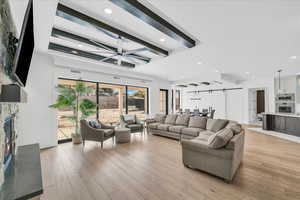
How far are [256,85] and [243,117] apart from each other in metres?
2.10

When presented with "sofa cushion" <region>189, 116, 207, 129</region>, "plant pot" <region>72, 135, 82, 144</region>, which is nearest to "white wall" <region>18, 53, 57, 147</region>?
"plant pot" <region>72, 135, 82, 144</region>

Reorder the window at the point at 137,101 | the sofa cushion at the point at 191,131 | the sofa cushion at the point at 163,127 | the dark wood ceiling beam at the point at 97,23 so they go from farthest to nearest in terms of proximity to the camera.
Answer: the window at the point at 137,101 → the sofa cushion at the point at 163,127 → the sofa cushion at the point at 191,131 → the dark wood ceiling beam at the point at 97,23

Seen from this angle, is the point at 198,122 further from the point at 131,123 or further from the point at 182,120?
the point at 131,123

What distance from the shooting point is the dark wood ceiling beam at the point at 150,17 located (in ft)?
6.48

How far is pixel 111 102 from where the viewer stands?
6102 mm

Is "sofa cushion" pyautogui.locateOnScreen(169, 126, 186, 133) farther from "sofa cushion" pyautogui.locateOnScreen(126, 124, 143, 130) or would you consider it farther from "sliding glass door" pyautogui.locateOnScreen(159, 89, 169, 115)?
"sliding glass door" pyautogui.locateOnScreen(159, 89, 169, 115)

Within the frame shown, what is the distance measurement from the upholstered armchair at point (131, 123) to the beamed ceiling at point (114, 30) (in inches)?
102

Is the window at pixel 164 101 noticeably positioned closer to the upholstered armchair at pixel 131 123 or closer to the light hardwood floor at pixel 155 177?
the upholstered armchair at pixel 131 123

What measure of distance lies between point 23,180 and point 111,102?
4.95 metres

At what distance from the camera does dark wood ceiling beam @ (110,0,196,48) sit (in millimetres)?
1974

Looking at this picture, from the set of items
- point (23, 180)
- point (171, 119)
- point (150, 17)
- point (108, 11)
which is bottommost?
point (171, 119)

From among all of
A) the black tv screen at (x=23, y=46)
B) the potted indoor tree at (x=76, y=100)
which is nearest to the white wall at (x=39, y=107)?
the potted indoor tree at (x=76, y=100)

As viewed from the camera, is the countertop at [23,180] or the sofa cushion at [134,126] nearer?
the countertop at [23,180]

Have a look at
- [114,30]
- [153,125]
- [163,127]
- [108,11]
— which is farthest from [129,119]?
[108,11]
